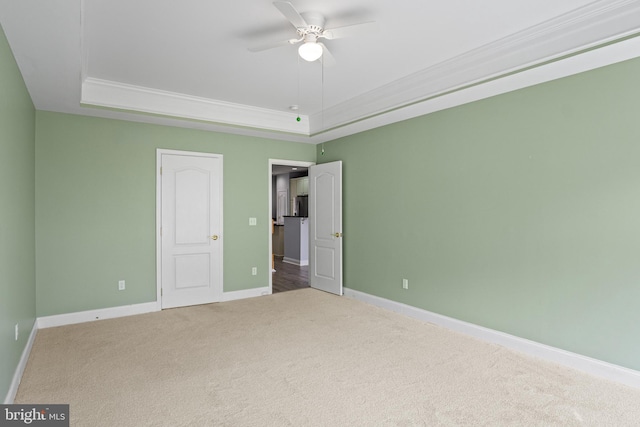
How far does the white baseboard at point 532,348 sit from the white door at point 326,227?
1.17 m

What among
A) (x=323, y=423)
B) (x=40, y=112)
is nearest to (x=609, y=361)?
(x=323, y=423)

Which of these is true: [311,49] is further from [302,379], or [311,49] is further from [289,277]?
[289,277]

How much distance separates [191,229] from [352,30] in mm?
3576

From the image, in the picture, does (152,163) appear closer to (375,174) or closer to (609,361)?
(375,174)

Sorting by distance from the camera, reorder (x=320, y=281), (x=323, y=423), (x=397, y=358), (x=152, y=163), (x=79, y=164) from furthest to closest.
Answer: (x=320, y=281) → (x=152, y=163) → (x=79, y=164) → (x=397, y=358) → (x=323, y=423)

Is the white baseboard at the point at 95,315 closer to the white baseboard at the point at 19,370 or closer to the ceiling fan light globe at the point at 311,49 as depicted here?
the white baseboard at the point at 19,370

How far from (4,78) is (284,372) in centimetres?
289

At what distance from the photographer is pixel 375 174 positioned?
5137 millimetres

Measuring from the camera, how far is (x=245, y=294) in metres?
5.58

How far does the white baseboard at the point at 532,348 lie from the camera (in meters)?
2.86

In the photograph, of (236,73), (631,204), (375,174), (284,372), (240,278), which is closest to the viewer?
(631,204)

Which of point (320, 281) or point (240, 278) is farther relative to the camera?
point (320, 281)

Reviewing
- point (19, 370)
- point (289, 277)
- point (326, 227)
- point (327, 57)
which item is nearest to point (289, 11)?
point (327, 57)

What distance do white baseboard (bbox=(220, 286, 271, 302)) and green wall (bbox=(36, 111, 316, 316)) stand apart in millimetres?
1007
